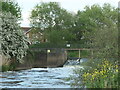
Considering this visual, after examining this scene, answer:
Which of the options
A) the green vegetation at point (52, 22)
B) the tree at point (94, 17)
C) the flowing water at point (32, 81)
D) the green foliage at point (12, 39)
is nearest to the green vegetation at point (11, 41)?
the green foliage at point (12, 39)

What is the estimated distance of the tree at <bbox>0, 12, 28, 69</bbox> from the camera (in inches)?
1099

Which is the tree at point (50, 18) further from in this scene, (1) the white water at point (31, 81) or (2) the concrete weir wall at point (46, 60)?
(1) the white water at point (31, 81)

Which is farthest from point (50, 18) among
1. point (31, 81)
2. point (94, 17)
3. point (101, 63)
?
point (101, 63)

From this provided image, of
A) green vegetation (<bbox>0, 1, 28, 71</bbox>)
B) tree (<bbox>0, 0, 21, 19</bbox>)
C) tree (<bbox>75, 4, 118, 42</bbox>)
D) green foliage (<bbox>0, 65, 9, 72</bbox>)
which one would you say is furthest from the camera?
tree (<bbox>75, 4, 118, 42</bbox>)

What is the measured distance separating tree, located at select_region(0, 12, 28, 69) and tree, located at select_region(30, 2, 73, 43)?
38.4 metres

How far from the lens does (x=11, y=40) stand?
28.4m

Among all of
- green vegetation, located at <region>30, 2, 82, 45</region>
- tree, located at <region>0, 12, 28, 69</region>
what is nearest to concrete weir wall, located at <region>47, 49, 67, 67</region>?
tree, located at <region>0, 12, 28, 69</region>

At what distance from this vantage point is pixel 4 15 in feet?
96.8

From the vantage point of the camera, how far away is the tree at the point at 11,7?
47062mm

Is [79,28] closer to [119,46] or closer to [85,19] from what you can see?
[85,19]

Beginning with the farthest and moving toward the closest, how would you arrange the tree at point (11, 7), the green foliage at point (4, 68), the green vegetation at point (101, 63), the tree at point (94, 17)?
the tree at point (94, 17) → the tree at point (11, 7) → the green foliage at point (4, 68) → the green vegetation at point (101, 63)

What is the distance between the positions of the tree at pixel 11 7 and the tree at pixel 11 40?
1684cm

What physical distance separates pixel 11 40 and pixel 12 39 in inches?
4.4

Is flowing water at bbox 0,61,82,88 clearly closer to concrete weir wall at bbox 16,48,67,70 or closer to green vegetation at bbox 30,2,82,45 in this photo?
concrete weir wall at bbox 16,48,67,70
